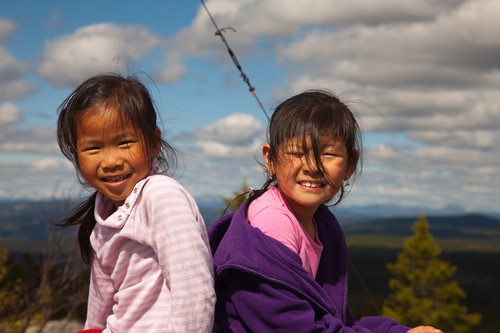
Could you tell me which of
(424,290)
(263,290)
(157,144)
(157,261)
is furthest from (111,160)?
(424,290)

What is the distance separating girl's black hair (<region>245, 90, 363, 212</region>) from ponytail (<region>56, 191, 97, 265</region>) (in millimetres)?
705

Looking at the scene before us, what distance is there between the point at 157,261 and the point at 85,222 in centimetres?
60

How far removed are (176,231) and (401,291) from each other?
40794 millimetres

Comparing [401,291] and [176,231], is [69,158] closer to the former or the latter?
[176,231]

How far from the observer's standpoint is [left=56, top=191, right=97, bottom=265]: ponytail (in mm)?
2568

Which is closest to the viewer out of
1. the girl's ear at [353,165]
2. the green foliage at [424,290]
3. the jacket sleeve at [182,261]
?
the jacket sleeve at [182,261]

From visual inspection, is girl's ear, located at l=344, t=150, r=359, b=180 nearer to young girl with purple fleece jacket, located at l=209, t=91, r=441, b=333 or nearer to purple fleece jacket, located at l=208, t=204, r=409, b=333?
young girl with purple fleece jacket, located at l=209, t=91, r=441, b=333

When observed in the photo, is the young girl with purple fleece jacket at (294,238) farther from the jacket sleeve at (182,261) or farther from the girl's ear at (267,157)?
the jacket sleeve at (182,261)

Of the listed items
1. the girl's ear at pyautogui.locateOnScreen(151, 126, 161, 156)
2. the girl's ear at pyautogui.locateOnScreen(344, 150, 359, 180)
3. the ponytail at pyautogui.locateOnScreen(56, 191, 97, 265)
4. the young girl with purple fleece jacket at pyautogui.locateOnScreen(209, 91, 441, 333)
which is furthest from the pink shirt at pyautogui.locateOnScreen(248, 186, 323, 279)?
the ponytail at pyautogui.locateOnScreen(56, 191, 97, 265)

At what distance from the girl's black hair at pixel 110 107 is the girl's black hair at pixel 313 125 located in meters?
0.46

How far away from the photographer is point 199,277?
2.03 metres

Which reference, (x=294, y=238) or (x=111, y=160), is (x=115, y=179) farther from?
(x=294, y=238)

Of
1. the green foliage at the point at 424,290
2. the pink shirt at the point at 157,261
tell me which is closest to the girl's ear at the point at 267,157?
the pink shirt at the point at 157,261

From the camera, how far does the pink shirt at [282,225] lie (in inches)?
89.3
